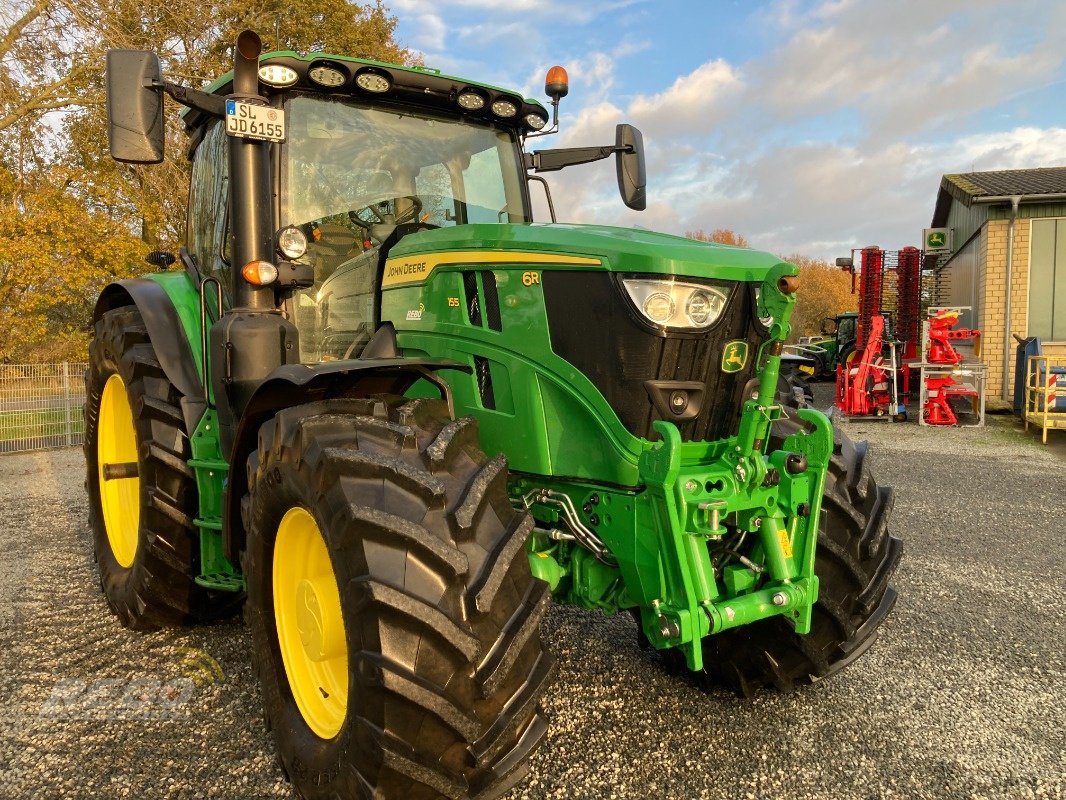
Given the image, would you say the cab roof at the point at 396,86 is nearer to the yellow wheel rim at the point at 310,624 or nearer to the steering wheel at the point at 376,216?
the steering wheel at the point at 376,216

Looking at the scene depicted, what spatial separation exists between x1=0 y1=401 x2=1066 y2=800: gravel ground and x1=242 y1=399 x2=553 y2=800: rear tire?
0.55 metres

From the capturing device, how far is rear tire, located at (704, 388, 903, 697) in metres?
2.71

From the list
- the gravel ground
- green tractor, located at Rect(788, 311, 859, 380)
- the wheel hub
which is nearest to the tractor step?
the gravel ground

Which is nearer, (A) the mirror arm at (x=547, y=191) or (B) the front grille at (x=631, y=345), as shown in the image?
(B) the front grille at (x=631, y=345)

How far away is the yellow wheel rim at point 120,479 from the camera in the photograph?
4004 millimetres

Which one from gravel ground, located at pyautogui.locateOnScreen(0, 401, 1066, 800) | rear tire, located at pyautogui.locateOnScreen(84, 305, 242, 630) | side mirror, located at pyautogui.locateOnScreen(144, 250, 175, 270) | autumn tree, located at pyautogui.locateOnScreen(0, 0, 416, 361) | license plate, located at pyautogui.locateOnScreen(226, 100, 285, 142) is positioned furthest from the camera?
autumn tree, located at pyautogui.locateOnScreen(0, 0, 416, 361)

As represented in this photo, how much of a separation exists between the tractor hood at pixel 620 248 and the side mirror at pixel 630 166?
3.21ft

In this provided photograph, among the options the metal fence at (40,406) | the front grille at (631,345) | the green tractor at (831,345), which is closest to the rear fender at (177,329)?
the front grille at (631,345)

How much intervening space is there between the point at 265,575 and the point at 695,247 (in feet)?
5.33

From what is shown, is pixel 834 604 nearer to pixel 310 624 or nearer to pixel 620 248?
pixel 620 248

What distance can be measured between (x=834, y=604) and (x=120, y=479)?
10.9ft

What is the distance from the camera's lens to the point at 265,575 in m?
2.41

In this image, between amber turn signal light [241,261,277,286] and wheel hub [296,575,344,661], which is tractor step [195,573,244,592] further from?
amber turn signal light [241,261,277,286]

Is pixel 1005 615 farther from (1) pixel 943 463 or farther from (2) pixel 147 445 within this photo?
(1) pixel 943 463
